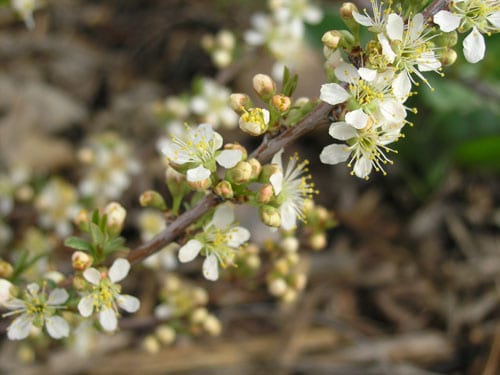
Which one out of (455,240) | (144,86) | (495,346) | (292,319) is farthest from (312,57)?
(495,346)

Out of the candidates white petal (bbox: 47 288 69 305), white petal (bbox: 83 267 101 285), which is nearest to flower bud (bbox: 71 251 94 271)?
white petal (bbox: 83 267 101 285)

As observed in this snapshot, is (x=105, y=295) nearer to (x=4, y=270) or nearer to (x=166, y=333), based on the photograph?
(x=4, y=270)

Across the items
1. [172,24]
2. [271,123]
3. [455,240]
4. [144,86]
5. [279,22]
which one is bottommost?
[271,123]

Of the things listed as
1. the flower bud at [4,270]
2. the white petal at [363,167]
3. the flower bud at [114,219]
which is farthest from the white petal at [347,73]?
the flower bud at [4,270]

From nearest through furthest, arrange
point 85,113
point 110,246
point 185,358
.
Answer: point 110,246 < point 185,358 < point 85,113

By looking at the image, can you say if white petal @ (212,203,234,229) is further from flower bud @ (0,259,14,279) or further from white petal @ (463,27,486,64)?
white petal @ (463,27,486,64)

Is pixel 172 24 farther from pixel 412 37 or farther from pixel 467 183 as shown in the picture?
pixel 412 37

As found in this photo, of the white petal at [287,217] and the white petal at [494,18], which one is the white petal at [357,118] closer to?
the white petal at [287,217]
